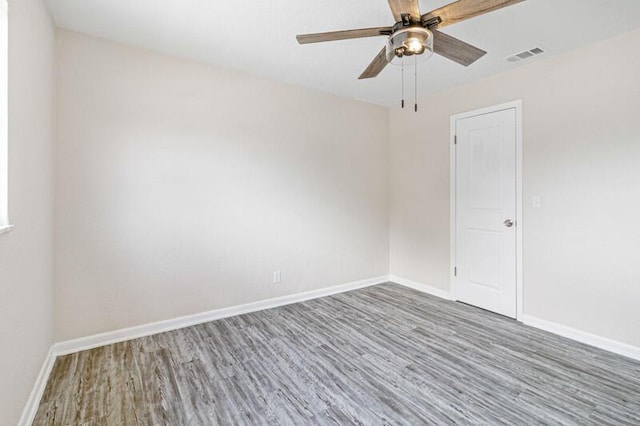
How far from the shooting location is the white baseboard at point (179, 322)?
2549 millimetres

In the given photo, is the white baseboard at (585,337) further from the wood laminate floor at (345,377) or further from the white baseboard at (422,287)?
the white baseboard at (422,287)

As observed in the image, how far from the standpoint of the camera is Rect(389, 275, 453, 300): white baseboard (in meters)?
3.90

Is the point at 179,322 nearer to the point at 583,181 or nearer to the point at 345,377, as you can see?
the point at 345,377

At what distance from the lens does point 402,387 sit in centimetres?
209

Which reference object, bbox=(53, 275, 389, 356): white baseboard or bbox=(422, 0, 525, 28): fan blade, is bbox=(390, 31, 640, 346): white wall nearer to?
bbox=(422, 0, 525, 28): fan blade

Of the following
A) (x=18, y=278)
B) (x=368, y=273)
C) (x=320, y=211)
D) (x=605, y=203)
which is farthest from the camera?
(x=368, y=273)

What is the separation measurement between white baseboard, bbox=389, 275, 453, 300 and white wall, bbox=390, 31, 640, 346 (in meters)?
0.90

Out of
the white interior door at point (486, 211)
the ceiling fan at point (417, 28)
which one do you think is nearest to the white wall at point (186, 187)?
the white interior door at point (486, 211)

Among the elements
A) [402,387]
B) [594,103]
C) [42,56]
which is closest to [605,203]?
[594,103]

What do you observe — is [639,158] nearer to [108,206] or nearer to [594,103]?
[594,103]

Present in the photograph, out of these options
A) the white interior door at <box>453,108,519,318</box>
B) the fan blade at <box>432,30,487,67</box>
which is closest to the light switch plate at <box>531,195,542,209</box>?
the white interior door at <box>453,108,519,318</box>

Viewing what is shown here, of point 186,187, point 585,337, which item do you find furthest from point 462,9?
point 585,337

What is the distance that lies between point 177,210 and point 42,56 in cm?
141

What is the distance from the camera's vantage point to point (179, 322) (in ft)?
9.87
